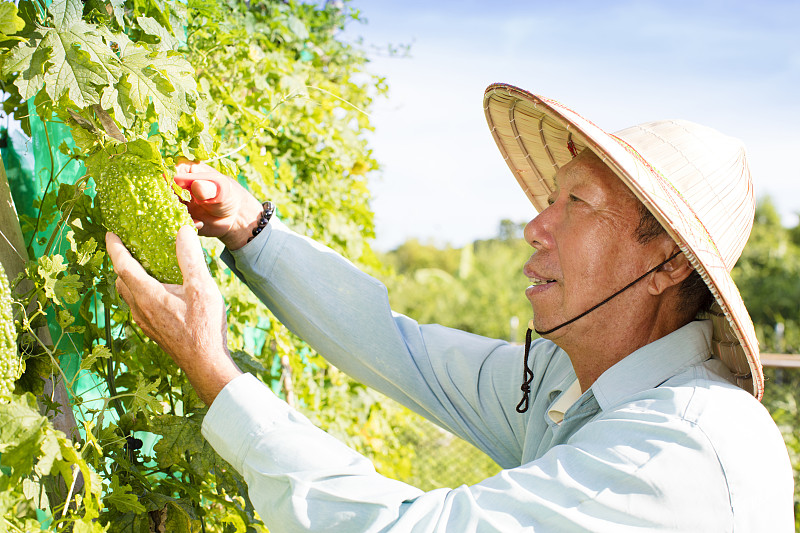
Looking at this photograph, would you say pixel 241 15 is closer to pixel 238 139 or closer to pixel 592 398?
pixel 238 139

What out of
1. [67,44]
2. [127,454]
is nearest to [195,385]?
[127,454]

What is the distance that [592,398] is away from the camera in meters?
1.83

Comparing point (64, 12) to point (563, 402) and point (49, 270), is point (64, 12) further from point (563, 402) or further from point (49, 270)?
point (563, 402)

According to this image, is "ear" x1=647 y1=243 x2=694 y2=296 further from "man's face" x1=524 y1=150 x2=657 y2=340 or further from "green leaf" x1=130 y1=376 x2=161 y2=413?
"green leaf" x1=130 y1=376 x2=161 y2=413

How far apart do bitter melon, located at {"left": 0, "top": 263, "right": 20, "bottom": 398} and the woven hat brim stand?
1.29 meters

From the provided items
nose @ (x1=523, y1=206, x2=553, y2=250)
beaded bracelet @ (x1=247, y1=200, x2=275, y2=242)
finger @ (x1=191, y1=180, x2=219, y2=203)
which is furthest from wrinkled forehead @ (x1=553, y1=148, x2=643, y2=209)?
finger @ (x1=191, y1=180, x2=219, y2=203)

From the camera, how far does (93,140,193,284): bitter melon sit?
1.38 m

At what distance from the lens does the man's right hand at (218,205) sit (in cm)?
171

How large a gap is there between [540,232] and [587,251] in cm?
15

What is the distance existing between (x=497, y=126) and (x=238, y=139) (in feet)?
3.18

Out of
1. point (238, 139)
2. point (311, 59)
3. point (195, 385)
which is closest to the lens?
point (195, 385)

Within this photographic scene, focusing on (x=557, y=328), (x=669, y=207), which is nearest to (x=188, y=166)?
(x=557, y=328)

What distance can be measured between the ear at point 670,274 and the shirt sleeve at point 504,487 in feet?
1.66

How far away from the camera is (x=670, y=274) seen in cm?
178
